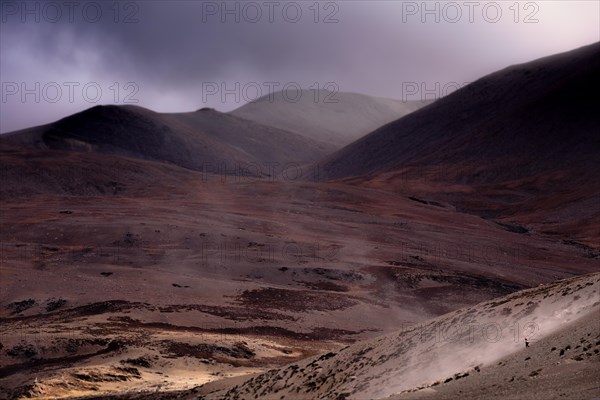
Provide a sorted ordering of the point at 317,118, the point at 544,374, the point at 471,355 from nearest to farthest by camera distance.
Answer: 1. the point at 544,374
2. the point at 471,355
3. the point at 317,118

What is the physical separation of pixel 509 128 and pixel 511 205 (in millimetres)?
22313

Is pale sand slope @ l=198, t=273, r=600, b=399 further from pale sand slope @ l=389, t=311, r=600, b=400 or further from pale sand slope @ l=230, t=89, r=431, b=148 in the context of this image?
pale sand slope @ l=230, t=89, r=431, b=148

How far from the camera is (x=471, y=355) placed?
13.7m

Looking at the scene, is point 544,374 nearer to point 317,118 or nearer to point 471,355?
point 471,355

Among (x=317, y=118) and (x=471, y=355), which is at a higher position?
(x=317, y=118)

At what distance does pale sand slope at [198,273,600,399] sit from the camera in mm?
11477

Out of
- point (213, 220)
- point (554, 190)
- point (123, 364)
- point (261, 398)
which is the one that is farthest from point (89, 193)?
point (261, 398)

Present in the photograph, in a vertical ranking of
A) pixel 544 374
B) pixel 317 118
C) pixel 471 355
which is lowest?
pixel 471 355

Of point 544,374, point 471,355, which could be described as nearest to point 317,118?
point 471,355

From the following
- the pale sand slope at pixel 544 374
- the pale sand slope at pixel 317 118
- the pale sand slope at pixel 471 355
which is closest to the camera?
the pale sand slope at pixel 544 374

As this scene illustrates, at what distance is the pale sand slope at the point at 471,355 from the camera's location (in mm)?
11477

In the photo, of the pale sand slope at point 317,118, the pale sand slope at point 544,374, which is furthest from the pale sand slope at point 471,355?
the pale sand slope at point 317,118

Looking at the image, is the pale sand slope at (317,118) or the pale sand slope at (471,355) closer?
the pale sand slope at (471,355)

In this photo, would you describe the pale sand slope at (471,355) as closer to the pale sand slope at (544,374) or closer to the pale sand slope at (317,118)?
the pale sand slope at (544,374)
